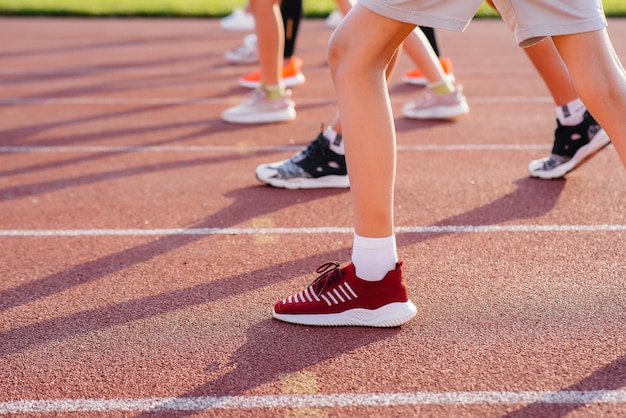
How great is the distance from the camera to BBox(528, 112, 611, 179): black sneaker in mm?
4172

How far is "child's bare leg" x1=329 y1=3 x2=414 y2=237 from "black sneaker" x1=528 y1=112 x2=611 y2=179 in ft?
6.10

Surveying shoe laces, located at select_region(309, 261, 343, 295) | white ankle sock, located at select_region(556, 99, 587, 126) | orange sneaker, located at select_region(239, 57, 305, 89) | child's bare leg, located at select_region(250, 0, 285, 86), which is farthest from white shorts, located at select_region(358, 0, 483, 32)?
orange sneaker, located at select_region(239, 57, 305, 89)

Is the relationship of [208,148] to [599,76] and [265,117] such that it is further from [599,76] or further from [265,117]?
[599,76]

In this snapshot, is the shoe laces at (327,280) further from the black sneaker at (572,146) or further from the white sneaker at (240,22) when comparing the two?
the white sneaker at (240,22)

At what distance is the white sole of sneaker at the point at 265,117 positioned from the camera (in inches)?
236

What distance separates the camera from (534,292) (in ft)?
10.1

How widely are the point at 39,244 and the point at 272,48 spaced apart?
2.49m

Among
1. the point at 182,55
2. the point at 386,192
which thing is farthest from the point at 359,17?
the point at 182,55

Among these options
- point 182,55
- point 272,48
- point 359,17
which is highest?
point 359,17

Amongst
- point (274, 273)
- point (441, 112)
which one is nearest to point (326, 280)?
point (274, 273)

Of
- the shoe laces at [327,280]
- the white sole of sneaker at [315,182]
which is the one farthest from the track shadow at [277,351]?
the white sole of sneaker at [315,182]

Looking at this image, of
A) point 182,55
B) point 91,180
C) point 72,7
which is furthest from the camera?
point 72,7

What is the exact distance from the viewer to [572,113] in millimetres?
4199

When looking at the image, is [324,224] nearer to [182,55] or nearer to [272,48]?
[272,48]
